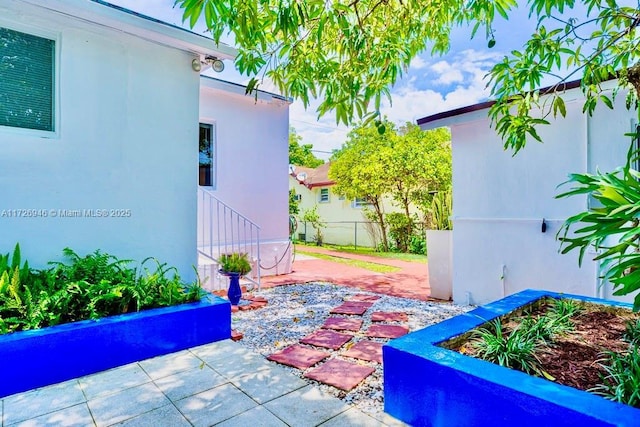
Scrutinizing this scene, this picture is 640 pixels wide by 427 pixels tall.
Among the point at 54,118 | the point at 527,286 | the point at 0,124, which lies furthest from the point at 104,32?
the point at 527,286

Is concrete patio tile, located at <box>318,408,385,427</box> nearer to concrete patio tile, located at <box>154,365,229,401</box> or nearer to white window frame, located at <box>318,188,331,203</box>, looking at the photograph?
concrete patio tile, located at <box>154,365,229,401</box>

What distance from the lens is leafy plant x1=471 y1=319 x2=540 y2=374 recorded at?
2.57 metres

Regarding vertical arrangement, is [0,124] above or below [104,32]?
below

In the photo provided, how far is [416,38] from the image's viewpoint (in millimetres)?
4781

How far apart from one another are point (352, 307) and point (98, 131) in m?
4.74

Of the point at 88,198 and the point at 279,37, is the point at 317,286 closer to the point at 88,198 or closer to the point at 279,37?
the point at 88,198

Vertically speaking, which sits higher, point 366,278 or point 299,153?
point 299,153

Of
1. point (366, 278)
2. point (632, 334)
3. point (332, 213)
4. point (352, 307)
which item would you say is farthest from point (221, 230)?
point (332, 213)

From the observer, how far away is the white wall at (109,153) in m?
4.26

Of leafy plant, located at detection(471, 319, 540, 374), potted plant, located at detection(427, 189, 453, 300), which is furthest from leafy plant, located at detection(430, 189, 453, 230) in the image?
leafy plant, located at detection(471, 319, 540, 374)

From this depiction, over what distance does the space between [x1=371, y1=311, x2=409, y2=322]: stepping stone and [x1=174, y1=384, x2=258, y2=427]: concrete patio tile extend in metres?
2.87

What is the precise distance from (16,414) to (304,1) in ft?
13.2

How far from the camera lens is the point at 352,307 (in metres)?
6.16

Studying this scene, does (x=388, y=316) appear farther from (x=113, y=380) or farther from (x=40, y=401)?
(x=40, y=401)
